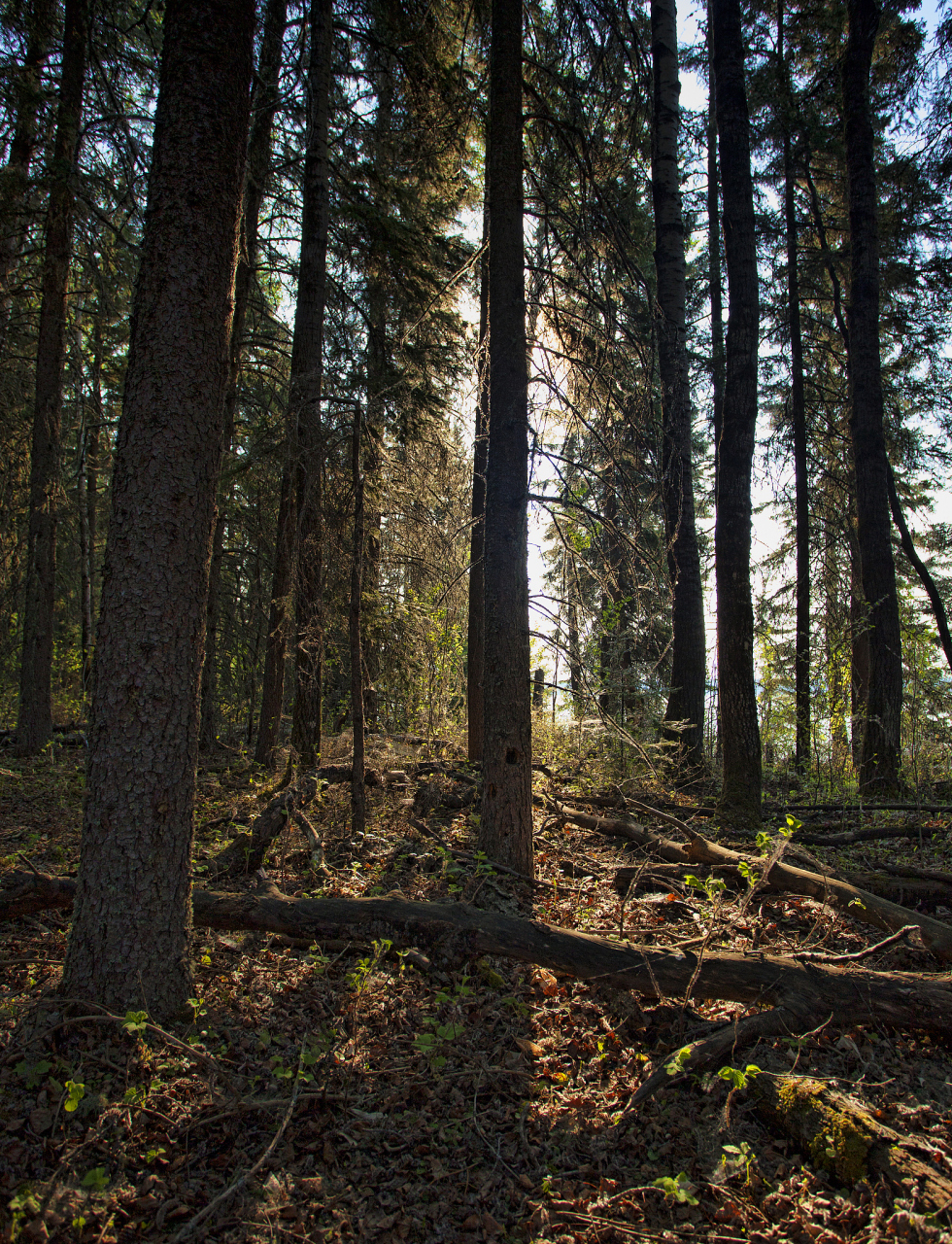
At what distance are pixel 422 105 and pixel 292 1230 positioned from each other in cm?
960

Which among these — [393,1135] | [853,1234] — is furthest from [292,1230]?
[853,1234]

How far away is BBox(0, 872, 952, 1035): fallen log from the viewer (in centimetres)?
332

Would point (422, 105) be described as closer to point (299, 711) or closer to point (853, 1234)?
point (299, 711)

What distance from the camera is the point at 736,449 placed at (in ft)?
23.5

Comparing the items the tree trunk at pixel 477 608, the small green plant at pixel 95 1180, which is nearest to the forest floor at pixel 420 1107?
the small green plant at pixel 95 1180

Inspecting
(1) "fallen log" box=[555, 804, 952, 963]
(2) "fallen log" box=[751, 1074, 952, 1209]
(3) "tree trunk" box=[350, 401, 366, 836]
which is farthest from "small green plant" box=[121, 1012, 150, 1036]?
(1) "fallen log" box=[555, 804, 952, 963]

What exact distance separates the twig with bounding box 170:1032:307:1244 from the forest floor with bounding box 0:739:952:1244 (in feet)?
0.07

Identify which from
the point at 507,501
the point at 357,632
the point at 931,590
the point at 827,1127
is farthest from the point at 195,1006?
the point at 931,590

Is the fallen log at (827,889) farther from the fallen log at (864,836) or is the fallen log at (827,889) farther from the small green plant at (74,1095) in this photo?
the small green plant at (74,1095)

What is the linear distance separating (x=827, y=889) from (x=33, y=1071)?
4684 millimetres

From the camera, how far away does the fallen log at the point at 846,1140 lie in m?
2.37

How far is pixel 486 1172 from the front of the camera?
2.71 meters

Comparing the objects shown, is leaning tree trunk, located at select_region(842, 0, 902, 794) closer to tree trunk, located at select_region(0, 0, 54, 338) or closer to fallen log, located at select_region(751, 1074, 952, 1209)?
fallen log, located at select_region(751, 1074, 952, 1209)

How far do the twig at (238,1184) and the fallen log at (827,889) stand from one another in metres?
2.92
